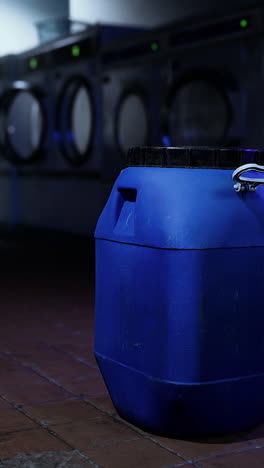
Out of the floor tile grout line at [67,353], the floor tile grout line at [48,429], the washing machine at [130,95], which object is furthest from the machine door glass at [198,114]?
the floor tile grout line at [48,429]

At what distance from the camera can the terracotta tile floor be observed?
7.24 ft

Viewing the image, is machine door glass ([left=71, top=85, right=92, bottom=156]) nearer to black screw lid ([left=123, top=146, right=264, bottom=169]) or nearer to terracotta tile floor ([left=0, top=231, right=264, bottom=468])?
terracotta tile floor ([left=0, top=231, right=264, bottom=468])

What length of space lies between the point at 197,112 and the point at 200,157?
4610mm

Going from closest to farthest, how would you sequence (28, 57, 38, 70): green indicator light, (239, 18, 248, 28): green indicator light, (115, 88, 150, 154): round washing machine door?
(239, 18, 248, 28): green indicator light, (115, 88, 150, 154): round washing machine door, (28, 57, 38, 70): green indicator light

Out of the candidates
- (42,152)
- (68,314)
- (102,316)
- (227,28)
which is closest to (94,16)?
(42,152)

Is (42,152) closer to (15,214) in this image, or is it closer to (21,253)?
(15,214)

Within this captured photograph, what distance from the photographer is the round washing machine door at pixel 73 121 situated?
883 cm

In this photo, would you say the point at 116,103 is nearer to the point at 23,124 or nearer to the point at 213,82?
the point at 213,82

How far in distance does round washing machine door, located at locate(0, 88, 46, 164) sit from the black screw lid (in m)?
7.90

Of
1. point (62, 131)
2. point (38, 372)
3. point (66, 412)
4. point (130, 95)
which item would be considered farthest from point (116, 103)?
point (66, 412)

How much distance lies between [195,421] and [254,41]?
14.1 ft

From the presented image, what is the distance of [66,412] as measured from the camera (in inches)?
104

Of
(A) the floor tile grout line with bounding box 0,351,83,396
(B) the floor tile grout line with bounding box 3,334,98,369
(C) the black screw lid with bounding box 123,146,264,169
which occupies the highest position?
(C) the black screw lid with bounding box 123,146,264,169

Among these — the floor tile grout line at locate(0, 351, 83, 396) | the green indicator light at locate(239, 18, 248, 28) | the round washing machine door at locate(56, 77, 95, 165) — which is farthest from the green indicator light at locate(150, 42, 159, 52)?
the floor tile grout line at locate(0, 351, 83, 396)
